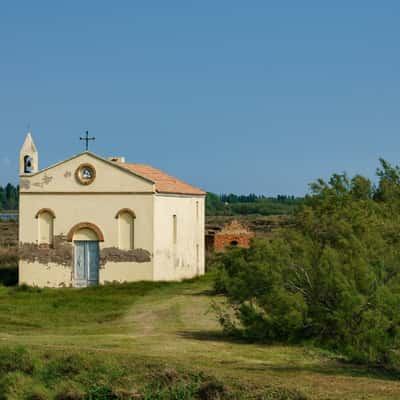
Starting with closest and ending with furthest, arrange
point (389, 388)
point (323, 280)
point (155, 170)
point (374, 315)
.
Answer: point (389, 388) → point (374, 315) → point (323, 280) → point (155, 170)

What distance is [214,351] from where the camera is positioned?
64.4 ft

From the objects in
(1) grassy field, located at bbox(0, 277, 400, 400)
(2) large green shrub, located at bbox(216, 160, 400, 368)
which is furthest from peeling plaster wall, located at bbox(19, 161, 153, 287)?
(2) large green shrub, located at bbox(216, 160, 400, 368)

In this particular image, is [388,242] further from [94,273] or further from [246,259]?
[94,273]

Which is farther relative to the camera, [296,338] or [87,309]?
[87,309]

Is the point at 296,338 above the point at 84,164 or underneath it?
underneath

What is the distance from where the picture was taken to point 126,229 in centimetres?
3466

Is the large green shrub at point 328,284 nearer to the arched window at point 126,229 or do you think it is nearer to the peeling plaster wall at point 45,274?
the arched window at point 126,229

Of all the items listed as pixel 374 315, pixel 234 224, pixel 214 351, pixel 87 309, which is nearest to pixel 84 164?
pixel 87 309

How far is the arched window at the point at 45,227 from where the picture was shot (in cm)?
3519

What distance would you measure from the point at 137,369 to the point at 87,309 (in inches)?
480

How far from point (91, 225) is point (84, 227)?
0.99 feet

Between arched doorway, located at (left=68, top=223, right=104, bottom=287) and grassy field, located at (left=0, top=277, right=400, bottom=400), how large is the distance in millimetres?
5947


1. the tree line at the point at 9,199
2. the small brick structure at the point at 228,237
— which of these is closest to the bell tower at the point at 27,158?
the small brick structure at the point at 228,237

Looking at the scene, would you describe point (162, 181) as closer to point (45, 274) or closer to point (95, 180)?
point (95, 180)
